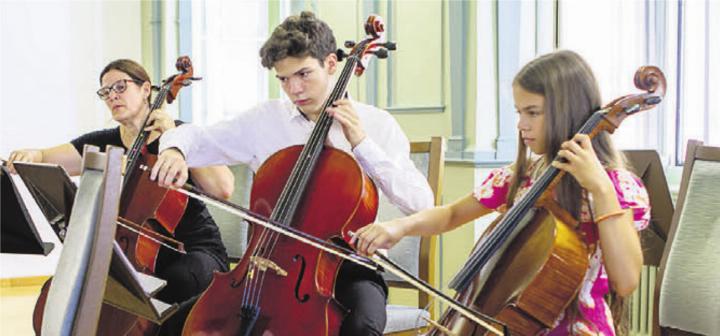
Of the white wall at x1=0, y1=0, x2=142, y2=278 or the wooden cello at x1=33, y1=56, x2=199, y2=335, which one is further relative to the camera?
the white wall at x1=0, y1=0, x2=142, y2=278

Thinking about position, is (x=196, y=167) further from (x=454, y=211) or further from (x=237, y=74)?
(x=237, y=74)

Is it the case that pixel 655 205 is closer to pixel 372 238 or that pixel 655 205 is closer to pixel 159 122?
pixel 372 238

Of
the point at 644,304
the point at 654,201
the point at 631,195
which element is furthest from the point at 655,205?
the point at 644,304

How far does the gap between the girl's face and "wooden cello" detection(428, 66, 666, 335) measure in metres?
0.09

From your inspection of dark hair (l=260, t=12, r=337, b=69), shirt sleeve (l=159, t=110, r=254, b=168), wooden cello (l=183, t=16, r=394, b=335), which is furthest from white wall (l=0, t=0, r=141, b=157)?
wooden cello (l=183, t=16, r=394, b=335)

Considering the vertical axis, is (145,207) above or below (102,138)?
below

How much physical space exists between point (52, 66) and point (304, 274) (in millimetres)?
4003

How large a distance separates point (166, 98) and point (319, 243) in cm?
86

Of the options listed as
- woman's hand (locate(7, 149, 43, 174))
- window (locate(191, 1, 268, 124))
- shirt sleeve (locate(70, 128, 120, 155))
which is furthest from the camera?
window (locate(191, 1, 268, 124))

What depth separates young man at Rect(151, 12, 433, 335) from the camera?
193 cm

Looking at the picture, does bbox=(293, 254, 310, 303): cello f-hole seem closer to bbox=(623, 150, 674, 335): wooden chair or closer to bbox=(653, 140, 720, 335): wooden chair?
bbox=(653, 140, 720, 335): wooden chair

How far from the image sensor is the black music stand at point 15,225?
5.14ft

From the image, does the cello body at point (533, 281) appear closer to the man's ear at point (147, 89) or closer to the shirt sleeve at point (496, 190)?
the shirt sleeve at point (496, 190)

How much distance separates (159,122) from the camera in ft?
7.75
